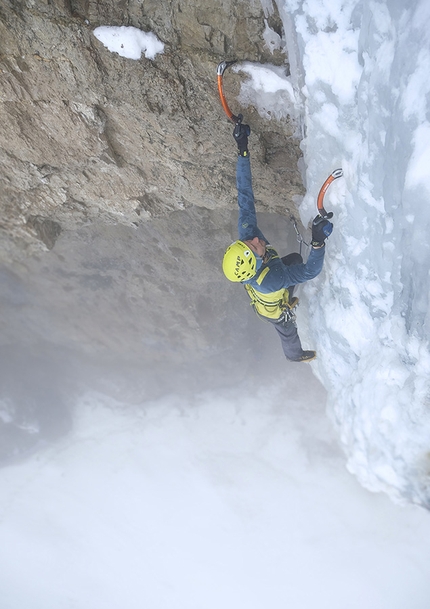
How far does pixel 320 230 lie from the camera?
3430mm

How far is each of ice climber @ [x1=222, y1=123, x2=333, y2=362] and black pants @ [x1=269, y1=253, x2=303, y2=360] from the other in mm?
14

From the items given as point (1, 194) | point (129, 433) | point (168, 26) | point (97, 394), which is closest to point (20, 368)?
point (97, 394)

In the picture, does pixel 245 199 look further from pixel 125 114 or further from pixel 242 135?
pixel 125 114

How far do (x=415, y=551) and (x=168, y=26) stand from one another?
366 inches

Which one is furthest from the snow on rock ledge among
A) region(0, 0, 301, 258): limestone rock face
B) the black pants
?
the black pants

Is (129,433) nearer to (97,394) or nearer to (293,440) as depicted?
(97,394)

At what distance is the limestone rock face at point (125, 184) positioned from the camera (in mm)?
3219

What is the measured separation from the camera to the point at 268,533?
31.0 ft

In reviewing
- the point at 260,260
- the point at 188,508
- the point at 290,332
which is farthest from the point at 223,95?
the point at 188,508

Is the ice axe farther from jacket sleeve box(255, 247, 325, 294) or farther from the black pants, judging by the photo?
the black pants

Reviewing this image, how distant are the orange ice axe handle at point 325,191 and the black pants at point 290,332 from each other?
943mm

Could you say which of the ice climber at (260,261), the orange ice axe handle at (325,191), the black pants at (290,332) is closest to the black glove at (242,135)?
the ice climber at (260,261)

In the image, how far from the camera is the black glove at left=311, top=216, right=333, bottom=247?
340cm

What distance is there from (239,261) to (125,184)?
1858 millimetres
